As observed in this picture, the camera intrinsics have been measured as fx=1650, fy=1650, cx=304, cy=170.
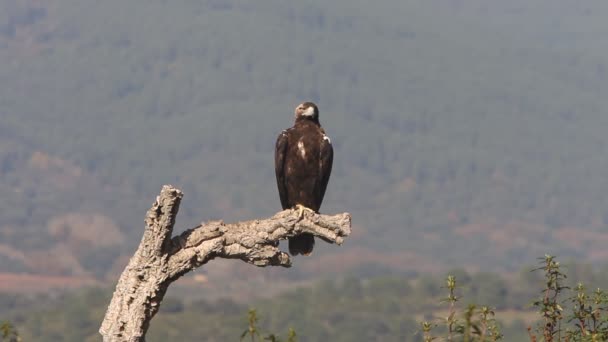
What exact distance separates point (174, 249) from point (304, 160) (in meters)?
6.52

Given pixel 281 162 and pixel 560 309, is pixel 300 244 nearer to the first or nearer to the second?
pixel 281 162

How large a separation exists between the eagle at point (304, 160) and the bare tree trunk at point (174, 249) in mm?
5259

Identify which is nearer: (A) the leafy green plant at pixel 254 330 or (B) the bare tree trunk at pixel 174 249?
(A) the leafy green plant at pixel 254 330

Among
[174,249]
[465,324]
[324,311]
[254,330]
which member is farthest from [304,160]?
[324,311]

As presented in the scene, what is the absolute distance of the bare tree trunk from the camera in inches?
448

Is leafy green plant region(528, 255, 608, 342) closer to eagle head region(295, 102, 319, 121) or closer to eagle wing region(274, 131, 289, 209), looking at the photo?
eagle wing region(274, 131, 289, 209)

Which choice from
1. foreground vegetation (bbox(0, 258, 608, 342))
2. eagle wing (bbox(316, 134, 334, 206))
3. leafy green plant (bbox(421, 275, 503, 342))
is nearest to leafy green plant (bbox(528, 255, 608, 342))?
leafy green plant (bbox(421, 275, 503, 342))

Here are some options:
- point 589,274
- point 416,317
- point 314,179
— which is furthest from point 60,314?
point 314,179

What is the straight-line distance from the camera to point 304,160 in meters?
18.3

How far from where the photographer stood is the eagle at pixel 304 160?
18219 millimetres

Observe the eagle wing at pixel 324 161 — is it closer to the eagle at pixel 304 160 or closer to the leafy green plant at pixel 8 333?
the eagle at pixel 304 160

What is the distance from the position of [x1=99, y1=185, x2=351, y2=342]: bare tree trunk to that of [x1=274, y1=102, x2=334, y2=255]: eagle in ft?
17.3

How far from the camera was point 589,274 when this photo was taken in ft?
518

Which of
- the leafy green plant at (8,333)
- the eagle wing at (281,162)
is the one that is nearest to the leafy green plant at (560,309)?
the leafy green plant at (8,333)
